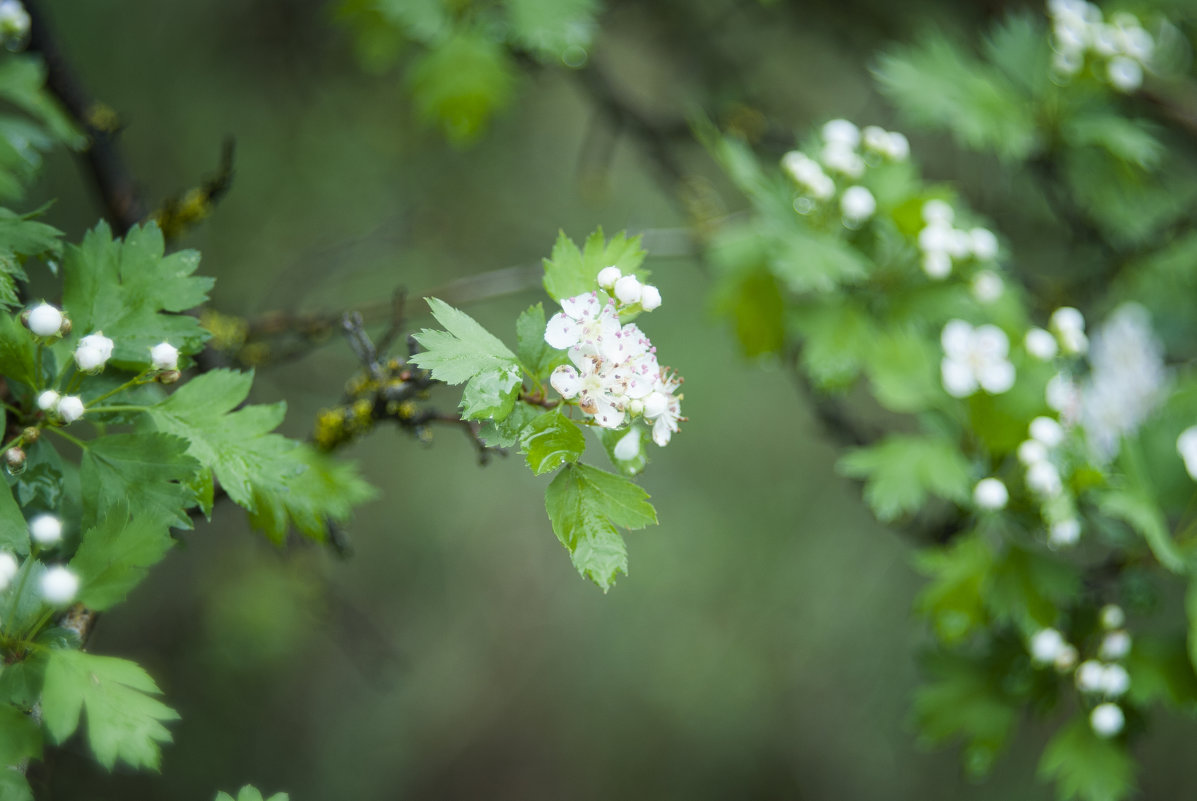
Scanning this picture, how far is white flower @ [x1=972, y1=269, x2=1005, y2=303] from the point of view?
1.77 metres

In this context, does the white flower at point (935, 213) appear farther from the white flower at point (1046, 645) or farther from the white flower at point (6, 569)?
the white flower at point (6, 569)

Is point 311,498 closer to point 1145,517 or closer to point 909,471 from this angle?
point 909,471

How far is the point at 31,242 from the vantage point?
95 cm

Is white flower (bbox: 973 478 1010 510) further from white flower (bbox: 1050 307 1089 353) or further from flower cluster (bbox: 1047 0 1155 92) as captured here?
flower cluster (bbox: 1047 0 1155 92)

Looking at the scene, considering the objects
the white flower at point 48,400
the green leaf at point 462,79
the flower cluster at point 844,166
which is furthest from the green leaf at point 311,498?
the flower cluster at point 844,166

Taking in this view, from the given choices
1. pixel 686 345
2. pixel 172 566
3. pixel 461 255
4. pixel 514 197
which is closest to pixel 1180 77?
pixel 686 345

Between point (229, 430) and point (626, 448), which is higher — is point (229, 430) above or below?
below

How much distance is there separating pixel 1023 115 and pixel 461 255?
81.2 inches

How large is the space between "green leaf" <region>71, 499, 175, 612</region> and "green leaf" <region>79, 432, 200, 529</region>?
0.04 m

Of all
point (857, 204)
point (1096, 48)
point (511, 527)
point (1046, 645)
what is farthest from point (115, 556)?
point (511, 527)

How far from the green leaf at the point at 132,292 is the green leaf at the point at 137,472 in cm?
13

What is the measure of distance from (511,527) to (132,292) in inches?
110

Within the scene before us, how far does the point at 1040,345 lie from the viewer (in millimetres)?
1687

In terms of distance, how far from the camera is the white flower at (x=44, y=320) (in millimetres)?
897
